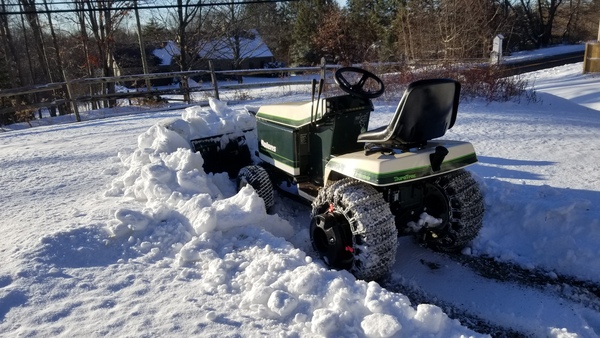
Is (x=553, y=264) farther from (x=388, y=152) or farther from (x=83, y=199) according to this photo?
(x=83, y=199)

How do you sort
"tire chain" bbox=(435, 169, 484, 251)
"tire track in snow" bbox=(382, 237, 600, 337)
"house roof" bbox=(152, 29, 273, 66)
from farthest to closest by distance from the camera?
"house roof" bbox=(152, 29, 273, 66) < "tire chain" bbox=(435, 169, 484, 251) < "tire track in snow" bbox=(382, 237, 600, 337)

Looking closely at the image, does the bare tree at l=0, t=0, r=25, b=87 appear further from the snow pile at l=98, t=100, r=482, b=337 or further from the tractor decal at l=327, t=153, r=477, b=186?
the tractor decal at l=327, t=153, r=477, b=186

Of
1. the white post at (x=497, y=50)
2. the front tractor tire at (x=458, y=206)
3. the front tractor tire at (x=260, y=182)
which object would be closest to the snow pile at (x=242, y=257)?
the front tractor tire at (x=260, y=182)

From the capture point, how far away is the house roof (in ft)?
94.5

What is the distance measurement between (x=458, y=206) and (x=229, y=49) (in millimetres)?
30451

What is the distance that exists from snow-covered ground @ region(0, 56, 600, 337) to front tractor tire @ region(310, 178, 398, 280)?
10.6 inches

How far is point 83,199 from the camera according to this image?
14.6 ft

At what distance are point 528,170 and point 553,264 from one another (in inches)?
73.3

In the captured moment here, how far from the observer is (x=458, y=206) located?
3770 millimetres

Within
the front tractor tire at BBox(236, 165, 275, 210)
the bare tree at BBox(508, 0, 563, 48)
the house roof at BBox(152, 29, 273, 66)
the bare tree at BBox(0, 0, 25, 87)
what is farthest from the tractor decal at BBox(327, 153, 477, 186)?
the bare tree at BBox(508, 0, 563, 48)

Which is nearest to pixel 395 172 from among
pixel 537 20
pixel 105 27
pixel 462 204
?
pixel 462 204

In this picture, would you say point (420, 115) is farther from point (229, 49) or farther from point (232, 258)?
point (229, 49)

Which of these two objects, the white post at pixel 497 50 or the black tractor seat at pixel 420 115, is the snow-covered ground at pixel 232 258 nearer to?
the black tractor seat at pixel 420 115

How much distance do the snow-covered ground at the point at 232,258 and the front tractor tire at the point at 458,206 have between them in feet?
0.83
